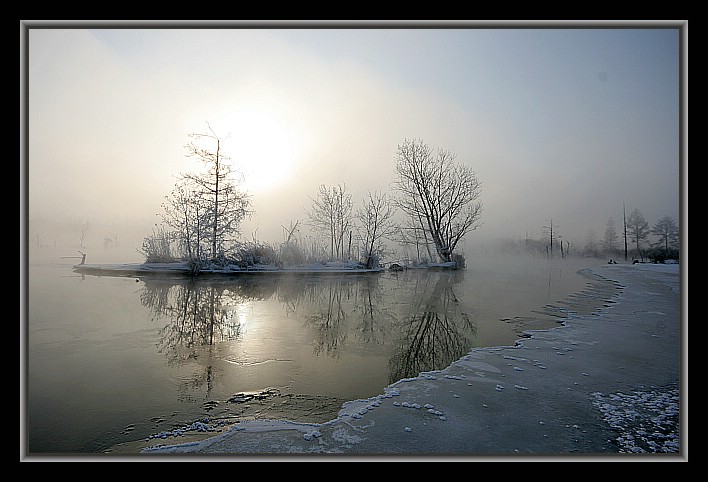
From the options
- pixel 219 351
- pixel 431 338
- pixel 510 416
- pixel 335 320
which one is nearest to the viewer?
pixel 510 416

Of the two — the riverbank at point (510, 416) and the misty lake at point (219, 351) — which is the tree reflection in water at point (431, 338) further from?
the riverbank at point (510, 416)

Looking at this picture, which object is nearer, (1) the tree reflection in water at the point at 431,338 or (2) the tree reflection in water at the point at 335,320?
(1) the tree reflection in water at the point at 431,338

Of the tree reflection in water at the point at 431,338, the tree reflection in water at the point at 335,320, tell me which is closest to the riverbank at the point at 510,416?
the tree reflection in water at the point at 431,338

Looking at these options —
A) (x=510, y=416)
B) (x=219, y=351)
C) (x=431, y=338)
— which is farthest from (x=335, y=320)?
(x=510, y=416)

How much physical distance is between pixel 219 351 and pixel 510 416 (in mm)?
2929

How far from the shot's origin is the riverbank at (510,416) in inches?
90.1

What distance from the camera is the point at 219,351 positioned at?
4324 mm

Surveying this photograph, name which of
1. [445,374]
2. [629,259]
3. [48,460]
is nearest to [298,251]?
[445,374]

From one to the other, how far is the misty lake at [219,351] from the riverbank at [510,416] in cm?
26

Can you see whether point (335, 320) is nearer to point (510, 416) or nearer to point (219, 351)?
point (219, 351)

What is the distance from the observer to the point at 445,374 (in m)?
3.66

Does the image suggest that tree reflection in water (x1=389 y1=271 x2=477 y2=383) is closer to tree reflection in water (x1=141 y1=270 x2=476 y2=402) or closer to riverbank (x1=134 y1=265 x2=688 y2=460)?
tree reflection in water (x1=141 y1=270 x2=476 y2=402)

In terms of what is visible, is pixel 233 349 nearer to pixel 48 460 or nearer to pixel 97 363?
pixel 97 363

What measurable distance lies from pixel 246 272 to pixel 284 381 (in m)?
11.3
